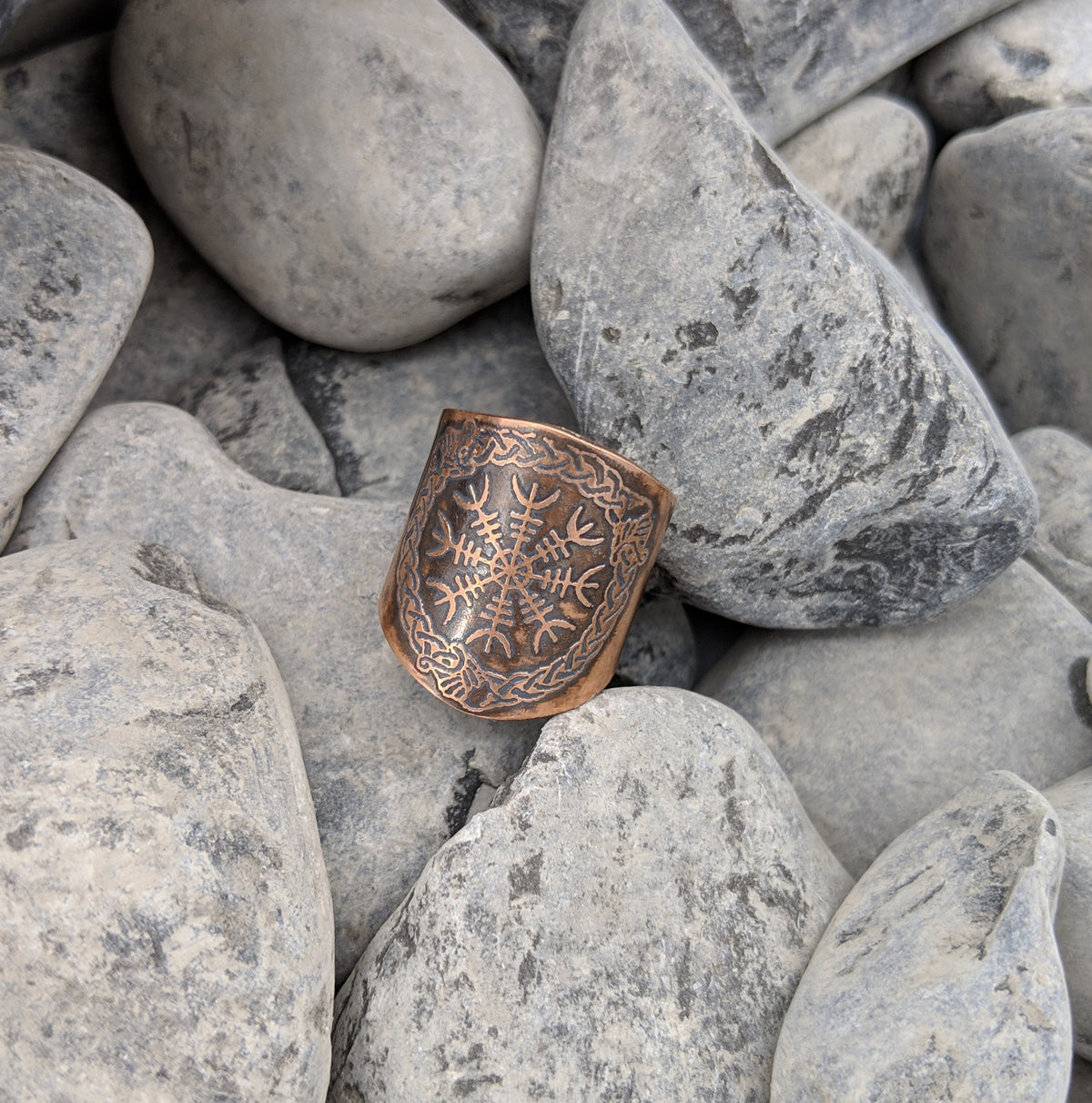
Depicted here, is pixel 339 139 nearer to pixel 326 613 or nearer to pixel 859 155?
pixel 326 613

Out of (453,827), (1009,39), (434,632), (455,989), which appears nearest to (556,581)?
(434,632)

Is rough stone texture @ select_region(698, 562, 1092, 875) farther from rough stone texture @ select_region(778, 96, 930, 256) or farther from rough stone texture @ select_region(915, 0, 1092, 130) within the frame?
rough stone texture @ select_region(915, 0, 1092, 130)

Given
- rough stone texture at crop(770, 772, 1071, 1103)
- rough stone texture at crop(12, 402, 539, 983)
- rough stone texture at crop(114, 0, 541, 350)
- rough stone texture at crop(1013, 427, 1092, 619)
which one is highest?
rough stone texture at crop(114, 0, 541, 350)

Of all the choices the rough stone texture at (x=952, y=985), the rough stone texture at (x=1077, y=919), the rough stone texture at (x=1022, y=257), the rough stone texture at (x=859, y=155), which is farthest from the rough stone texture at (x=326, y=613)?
the rough stone texture at (x=1022, y=257)

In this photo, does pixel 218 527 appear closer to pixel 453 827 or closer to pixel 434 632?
pixel 434 632

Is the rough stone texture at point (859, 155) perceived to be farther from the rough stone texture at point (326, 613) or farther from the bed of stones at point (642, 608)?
the rough stone texture at point (326, 613)

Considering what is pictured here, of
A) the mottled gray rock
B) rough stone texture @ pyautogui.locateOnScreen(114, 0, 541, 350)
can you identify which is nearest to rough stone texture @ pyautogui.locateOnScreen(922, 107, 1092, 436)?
rough stone texture @ pyautogui.locateOnScreen(114, 0, 541, 350)

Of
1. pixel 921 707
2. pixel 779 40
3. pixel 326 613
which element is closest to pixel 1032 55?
pixel 779 40
